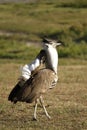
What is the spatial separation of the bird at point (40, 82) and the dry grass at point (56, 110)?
1.48ft

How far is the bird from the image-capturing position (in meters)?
9.52

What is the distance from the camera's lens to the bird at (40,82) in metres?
9.52

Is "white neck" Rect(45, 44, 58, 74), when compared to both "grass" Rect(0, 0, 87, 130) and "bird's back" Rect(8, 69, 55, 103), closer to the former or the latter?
"bird's back" Rect(8, 69, 55, 103)

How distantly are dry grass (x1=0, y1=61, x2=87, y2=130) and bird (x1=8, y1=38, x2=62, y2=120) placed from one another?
17.8 inches

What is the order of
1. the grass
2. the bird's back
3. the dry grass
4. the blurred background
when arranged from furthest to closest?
the blurred background, the grass, the dry grass, the bird's back

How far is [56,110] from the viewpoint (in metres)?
11.1

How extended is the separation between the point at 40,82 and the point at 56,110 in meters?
1.50

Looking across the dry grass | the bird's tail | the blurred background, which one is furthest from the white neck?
the blurred background

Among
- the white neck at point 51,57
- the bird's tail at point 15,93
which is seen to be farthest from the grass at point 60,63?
the white neck at point 51,57

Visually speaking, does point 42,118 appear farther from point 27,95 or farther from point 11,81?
point 11,81

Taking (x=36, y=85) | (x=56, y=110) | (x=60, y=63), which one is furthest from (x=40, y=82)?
(x=60, y=63)

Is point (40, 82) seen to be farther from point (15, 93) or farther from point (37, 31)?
point (37, 31)

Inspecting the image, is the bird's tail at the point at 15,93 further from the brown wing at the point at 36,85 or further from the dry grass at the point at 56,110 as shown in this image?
the dry grass at the point at 56,110

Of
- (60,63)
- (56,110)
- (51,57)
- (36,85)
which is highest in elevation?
(60,63)
